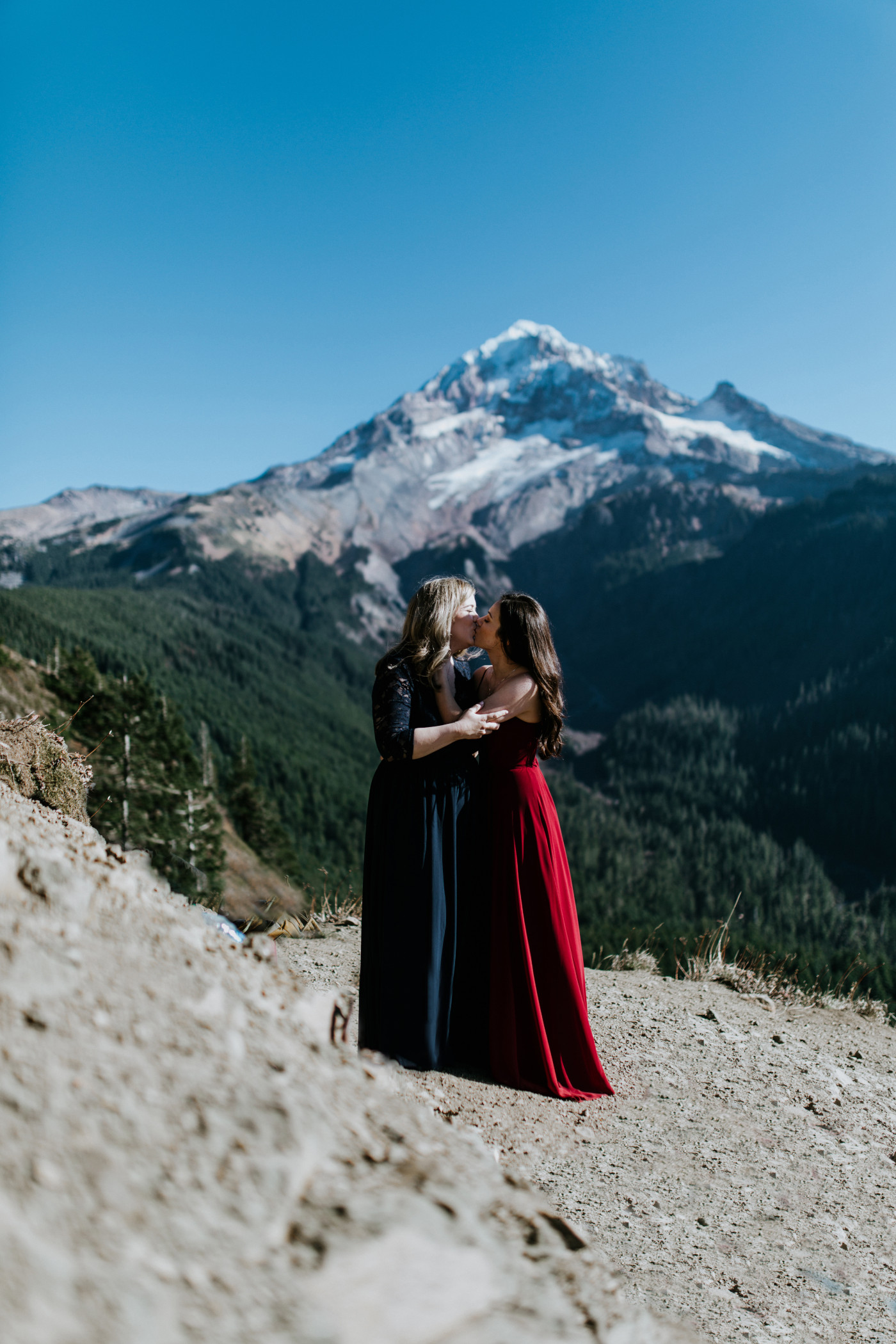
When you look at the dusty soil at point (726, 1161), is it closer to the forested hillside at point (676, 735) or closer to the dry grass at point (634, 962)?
the dry grass at point (634, 962)

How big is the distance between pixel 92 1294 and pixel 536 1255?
3.68 feet

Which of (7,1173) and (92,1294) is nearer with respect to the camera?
(92,1294)

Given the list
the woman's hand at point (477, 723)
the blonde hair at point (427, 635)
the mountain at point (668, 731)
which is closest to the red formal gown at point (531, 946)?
the woman's hand at point (477, 723)

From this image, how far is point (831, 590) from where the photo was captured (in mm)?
186625

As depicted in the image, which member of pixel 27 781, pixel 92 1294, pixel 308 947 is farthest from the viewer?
pixel 308 947

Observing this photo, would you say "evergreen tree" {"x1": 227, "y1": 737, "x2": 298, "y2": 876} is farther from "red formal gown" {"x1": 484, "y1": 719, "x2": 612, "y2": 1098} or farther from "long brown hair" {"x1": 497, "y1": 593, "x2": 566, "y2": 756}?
"long brown hair" {"x1": 497, "y1": 593, "x2": 566, "y2": 756}

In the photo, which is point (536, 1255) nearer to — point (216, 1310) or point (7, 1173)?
point (216, 1310)

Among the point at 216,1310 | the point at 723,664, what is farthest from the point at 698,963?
the point at 723,664

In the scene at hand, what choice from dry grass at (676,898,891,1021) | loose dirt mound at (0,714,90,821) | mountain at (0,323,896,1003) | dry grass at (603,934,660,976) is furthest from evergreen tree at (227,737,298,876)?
loose dirt mound at (0,714,90,821)

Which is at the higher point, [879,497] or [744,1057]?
[879,497]

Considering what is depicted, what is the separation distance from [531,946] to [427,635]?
1.95 meters

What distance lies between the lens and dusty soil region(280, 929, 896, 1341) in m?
3.27

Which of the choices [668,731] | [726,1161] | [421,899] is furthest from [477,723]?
[668,731]

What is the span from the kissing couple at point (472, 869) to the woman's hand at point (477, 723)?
1 centimetres
